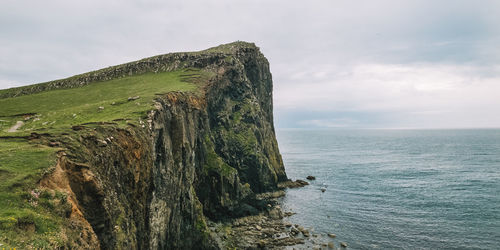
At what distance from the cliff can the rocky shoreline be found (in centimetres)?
291

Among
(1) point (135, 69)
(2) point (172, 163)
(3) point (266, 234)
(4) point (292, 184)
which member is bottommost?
(3) point (266, 234)

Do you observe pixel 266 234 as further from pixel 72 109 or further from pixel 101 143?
pixel 101 143

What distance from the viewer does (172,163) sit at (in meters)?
34.6

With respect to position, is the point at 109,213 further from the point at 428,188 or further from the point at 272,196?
the point at 428,188

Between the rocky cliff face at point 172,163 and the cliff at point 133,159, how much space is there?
10 cm

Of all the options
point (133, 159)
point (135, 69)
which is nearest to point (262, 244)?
point (133, 159)

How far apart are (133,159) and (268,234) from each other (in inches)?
1206

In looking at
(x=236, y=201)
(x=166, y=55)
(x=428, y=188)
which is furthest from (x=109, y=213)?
(x=428, y=188)

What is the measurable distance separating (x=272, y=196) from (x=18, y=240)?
59.9 metres

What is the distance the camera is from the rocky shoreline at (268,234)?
4266 cm

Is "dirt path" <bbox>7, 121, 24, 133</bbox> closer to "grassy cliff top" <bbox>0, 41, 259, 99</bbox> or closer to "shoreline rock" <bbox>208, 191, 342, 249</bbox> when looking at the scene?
"shoreline rock" <bbox>208, 191, 342, 249</bbox>

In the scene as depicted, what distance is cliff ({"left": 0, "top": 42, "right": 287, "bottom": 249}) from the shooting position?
13.9 meters

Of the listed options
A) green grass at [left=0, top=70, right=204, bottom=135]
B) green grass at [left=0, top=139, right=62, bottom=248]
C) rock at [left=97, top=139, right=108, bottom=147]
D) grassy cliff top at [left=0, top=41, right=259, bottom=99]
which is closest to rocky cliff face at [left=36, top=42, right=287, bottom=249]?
rock at [left=97, top=139, right=108, bottom=147]

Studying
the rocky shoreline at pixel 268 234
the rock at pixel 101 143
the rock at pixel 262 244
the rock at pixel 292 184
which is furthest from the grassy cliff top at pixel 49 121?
the rock at pixel 292 184
